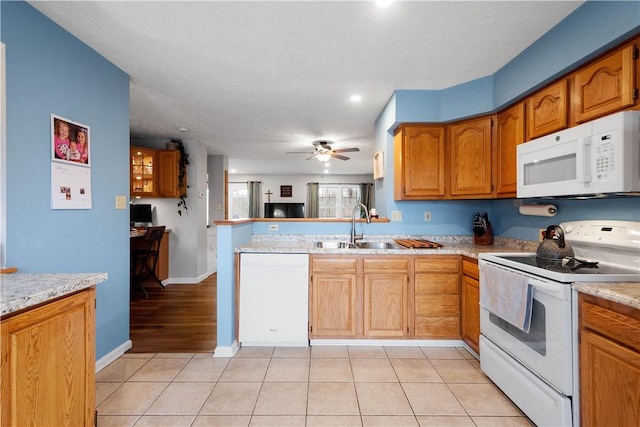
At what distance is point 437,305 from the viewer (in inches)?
101

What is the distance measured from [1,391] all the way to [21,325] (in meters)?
0.20

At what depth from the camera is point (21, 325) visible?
40.7 inches

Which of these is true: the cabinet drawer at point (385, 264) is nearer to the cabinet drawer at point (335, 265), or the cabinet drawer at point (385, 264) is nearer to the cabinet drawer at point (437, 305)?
the cabinet drawer at point (335, 265)

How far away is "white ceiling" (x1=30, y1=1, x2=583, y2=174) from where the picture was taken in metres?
1.71

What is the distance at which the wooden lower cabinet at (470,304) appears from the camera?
7.53 feet

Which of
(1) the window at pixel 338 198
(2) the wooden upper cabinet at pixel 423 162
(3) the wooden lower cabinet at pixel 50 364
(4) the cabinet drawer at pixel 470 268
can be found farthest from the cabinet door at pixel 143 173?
(1) the window at pixel 338 198

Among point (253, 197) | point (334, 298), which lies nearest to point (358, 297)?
point (334, 298)

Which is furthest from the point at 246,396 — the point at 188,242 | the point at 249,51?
the point at 188,242

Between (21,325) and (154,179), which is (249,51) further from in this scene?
(154,179)

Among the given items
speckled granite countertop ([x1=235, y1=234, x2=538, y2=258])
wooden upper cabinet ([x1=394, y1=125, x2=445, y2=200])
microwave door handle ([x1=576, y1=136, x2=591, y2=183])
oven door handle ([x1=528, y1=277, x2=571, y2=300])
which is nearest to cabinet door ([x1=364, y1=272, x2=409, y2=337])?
speckled granite countertop ([x1=235, y1=234, x2=538, y2=258])

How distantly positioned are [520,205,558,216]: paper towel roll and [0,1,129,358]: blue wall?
3.38 meters

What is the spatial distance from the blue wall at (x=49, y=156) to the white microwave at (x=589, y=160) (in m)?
3.10

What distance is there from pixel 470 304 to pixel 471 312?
0.06 metres

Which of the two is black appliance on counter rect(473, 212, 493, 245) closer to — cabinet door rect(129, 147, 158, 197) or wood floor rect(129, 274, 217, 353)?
wood floor rect(129, 274, 217, 353)
